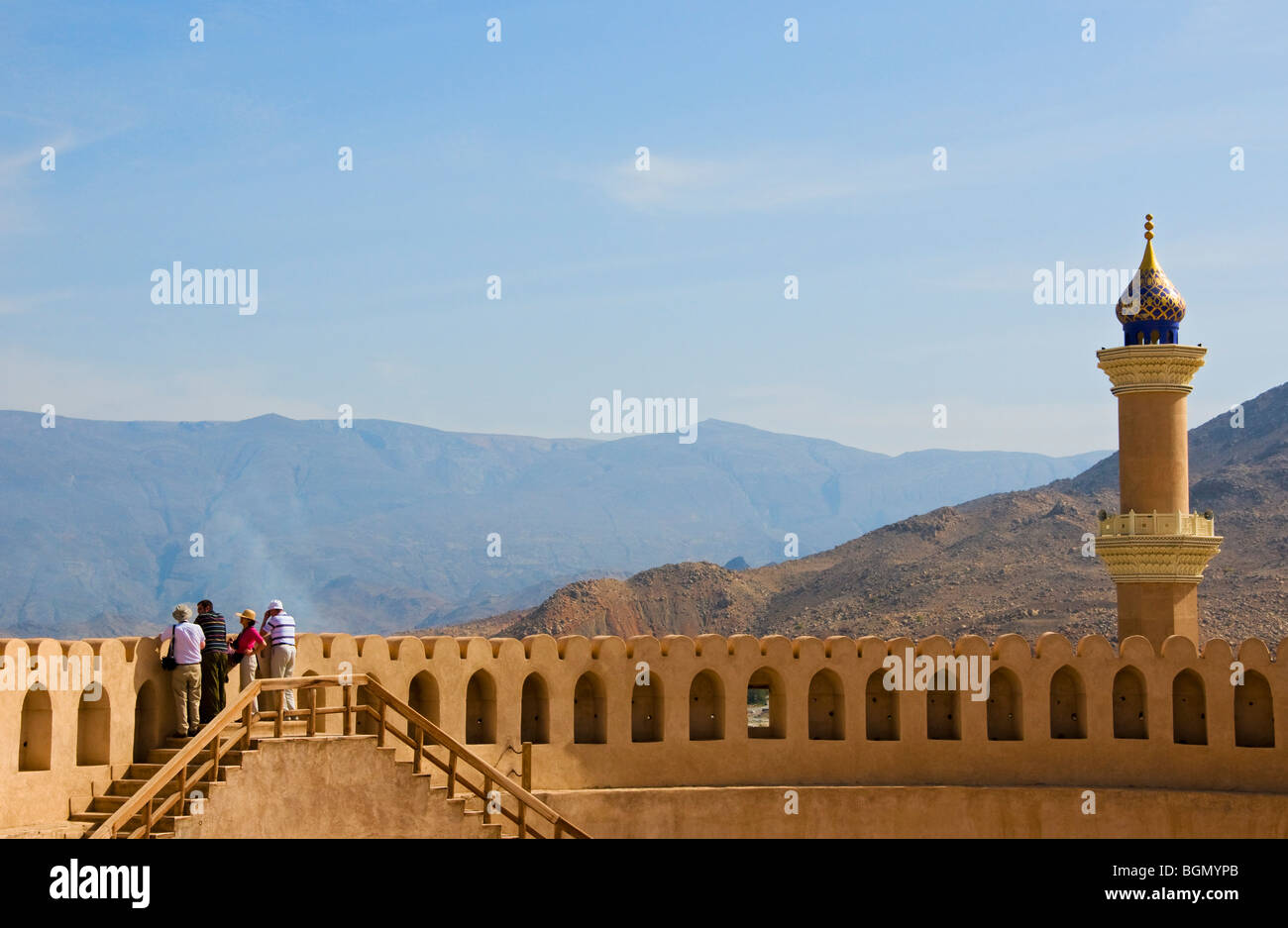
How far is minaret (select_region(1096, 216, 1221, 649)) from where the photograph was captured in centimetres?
2788

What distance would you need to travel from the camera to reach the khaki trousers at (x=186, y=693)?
20.9m

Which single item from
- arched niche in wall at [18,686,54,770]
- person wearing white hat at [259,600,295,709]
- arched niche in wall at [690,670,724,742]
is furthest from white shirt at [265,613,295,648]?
arched niche in wall at [690,670,724,742]

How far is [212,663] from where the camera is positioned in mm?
21078

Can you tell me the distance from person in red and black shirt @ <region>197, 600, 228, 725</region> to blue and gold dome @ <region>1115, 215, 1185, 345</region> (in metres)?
15.8

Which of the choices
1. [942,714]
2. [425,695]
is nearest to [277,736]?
[425,695]

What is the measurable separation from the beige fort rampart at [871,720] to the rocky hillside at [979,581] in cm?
3481

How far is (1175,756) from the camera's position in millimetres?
26062

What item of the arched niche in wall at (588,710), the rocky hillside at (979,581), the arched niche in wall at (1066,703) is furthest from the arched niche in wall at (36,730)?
the rocky hillside at (979,581)

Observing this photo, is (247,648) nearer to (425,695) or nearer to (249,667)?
(249,667)

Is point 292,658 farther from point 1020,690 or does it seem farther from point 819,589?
point 819,589

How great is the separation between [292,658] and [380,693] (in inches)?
57.8

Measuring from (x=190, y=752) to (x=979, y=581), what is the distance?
62.2 metres
